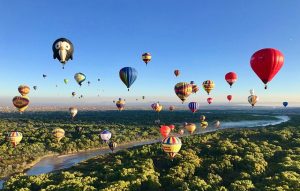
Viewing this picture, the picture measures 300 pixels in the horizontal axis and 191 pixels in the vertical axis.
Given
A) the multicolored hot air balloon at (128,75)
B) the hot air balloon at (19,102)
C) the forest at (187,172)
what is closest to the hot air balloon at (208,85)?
the forest at (187,172)

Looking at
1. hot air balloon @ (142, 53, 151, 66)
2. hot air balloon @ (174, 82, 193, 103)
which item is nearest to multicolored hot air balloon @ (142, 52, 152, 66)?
hot air balloon @ (142, 53, 151, 66)

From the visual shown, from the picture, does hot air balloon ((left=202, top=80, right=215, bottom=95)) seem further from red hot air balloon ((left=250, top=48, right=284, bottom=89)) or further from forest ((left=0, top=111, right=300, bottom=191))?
red hot air balloon ((left=250, top=48, right=284, bottom=89))

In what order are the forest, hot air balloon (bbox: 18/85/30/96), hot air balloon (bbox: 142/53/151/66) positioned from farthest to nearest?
hot air balloon (bbox: 18/85/30/96), hot air balloon (bbox: 142/53/151/66), the forest

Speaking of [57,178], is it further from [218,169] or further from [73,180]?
[218,169]

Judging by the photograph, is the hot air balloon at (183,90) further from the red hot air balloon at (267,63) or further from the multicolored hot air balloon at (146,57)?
the red hot air balloon at (267,63)

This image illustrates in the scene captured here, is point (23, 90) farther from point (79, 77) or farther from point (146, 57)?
point (146, 57)

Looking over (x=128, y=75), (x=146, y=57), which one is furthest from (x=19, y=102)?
(x=146, y=57)
